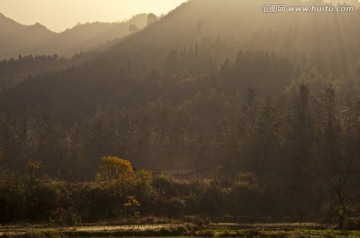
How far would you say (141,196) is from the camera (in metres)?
70.1

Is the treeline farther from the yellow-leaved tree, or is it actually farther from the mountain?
the yellow-leaved tree

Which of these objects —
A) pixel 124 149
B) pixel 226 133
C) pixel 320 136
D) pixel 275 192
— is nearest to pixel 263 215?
pixel 275 192

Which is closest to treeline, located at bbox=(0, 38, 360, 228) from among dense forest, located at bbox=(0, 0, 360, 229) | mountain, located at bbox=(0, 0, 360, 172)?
dense forest, located at bbox=(0, 0, 360, 229)

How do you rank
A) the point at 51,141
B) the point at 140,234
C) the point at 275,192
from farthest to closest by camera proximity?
the point at 51,141
the point at 275,192
the point at 140,234

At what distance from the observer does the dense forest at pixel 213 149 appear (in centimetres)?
6738

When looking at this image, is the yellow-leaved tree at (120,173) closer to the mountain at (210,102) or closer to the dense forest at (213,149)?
the dense forest at (213,149)

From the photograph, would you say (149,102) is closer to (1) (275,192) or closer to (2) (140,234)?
(1) (275,192)

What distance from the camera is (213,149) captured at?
103562 mm

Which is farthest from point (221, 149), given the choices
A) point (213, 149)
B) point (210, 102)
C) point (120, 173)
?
point (210, 102)

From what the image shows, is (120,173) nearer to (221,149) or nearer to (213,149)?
(221,149)

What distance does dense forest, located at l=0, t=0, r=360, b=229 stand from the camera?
67.4 meters

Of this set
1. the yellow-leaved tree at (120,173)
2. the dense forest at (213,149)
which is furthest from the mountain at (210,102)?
the yellow-leaved tree at (120,173)

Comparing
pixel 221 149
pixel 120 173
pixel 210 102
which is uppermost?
pixel 210 102

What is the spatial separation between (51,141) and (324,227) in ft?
265
